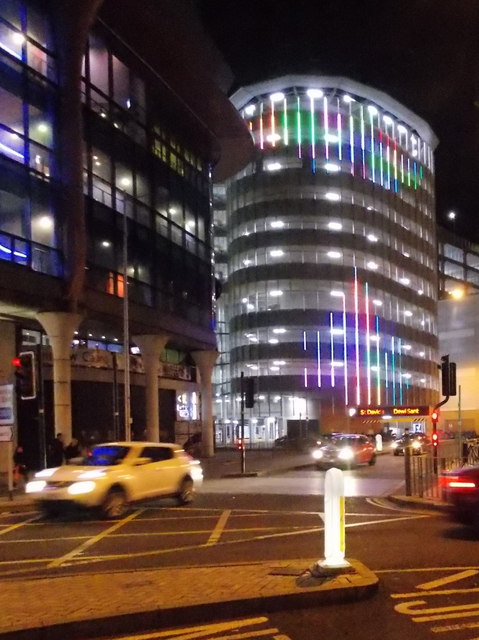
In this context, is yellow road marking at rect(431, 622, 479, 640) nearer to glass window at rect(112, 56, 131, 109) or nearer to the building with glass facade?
the building with glass facade

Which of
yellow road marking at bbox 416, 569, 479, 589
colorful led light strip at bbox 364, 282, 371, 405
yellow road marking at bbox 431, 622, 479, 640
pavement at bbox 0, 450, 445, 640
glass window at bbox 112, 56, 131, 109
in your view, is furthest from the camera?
colorful led light strip at bbox 364, 282, 371, 405

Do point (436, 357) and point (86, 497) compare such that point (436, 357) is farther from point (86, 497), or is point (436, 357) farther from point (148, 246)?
point (86, 497)

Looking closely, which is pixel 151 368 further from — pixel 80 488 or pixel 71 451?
pixel 80 488

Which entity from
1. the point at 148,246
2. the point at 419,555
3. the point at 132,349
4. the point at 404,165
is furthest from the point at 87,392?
the point at 404,165

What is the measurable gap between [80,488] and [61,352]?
13470 mm

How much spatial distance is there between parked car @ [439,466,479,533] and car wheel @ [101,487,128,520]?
21.1ft

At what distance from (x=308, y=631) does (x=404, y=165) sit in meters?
80.7

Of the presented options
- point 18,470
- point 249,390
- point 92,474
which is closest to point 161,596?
point 92,474

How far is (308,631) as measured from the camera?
21.1 feet

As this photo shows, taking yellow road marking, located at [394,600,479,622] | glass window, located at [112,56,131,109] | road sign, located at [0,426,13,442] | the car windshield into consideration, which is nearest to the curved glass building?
glass window, located at [112,56,131,109]

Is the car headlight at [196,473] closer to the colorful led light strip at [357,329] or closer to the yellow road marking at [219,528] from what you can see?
the yellow road marking at [219,528]

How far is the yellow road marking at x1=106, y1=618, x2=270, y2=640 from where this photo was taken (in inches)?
247

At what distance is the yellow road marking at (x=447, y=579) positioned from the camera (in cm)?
823

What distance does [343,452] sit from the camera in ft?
102
